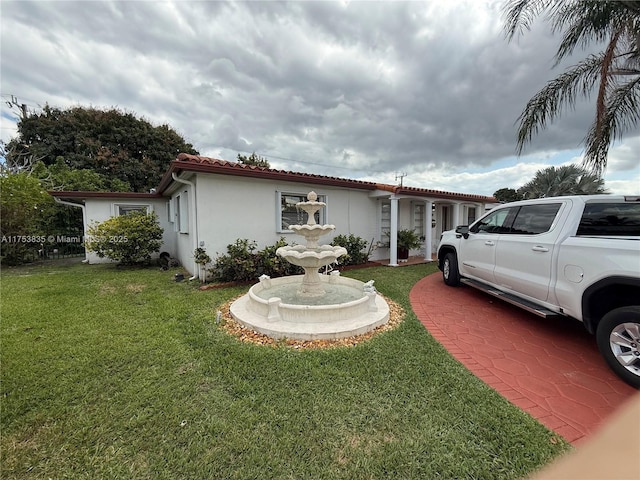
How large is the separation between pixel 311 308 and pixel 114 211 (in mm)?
10901

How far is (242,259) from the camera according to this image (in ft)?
23.7

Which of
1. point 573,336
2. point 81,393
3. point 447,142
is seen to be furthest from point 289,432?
point 447,142

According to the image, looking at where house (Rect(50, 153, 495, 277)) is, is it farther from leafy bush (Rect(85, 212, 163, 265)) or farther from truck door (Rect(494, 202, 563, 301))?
truck door (Rect(494, 202, 563, 301))

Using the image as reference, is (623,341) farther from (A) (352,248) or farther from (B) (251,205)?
(B) (251,205)

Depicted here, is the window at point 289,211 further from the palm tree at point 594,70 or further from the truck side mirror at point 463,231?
the palm tree at point 594,70

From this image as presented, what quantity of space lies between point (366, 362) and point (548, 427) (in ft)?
5.86

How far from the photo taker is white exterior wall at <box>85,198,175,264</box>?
10633 millimetres

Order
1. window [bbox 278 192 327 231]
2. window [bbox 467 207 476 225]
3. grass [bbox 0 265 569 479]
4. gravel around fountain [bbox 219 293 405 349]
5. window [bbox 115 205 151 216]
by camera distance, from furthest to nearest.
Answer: window [bbox 467 207 476 225] → window [bbox 115 205 151 216] → window [bbox 278 192 327 231] → gravel around fountain [bbox 219 293 405 349] → grass [bbox 0 265 569 479]

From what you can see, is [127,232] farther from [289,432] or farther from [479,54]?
[479,54]

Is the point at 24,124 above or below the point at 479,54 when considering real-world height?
above

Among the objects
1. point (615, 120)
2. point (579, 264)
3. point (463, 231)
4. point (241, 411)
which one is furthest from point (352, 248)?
point (241, 411)

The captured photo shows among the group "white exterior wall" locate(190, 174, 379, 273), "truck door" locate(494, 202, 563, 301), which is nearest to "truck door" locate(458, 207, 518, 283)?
"truck door" locate(494, 202, 563, 301)

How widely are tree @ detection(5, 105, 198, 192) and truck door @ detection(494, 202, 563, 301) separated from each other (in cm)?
2432

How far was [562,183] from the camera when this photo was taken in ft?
54.7
